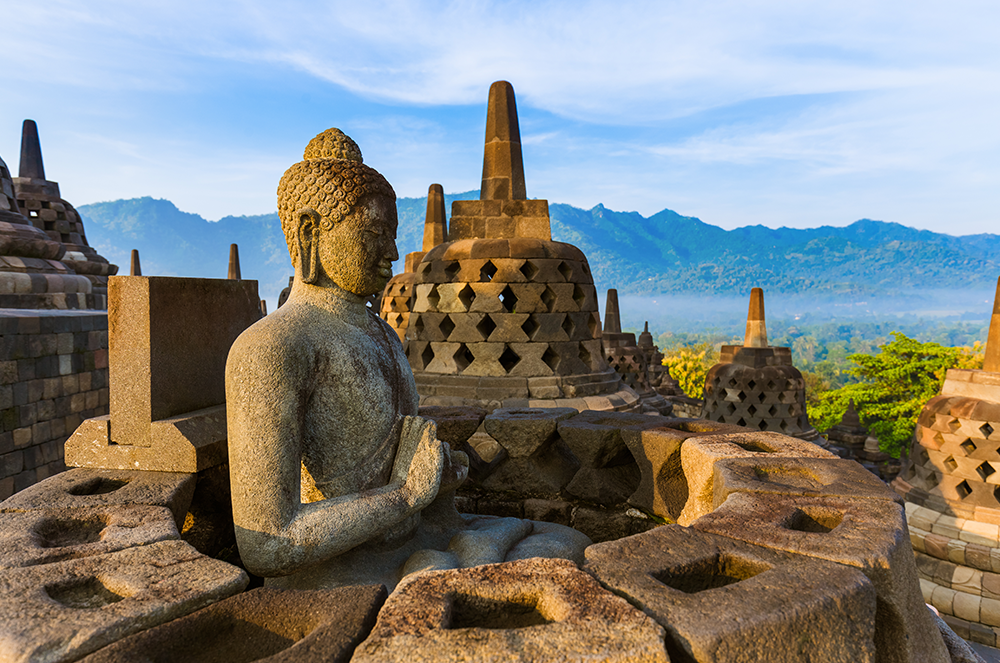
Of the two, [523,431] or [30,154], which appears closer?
[523,431]

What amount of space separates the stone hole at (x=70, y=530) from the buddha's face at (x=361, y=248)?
106 centimetres

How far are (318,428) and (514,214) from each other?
489 centimetres

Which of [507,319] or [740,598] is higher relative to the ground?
[507,319]

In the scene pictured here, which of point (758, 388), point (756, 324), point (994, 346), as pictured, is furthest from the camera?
point (756, 324)

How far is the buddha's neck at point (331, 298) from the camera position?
208 cm

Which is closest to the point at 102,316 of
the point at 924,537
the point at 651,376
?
the point at 924,537

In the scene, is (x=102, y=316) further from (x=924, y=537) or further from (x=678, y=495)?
(x=924, y=537)

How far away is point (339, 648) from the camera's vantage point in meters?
1.16

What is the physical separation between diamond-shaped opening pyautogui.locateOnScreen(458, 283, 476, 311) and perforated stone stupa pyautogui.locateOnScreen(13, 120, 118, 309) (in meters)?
9.75

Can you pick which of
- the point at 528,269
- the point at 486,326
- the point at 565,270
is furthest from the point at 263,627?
the point at 565,270

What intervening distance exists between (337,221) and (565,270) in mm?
4251

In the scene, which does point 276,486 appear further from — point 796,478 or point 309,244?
point 796,478

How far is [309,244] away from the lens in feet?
6.75

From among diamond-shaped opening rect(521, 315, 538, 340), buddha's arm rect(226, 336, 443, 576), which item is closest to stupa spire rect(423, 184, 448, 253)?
diamond-shaped opening rect(521, 315, 538, 340)
